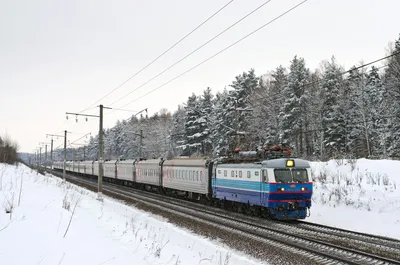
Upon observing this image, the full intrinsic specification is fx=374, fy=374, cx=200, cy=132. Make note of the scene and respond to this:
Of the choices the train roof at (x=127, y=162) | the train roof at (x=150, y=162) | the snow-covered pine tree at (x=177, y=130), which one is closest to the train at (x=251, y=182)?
the train roof at (x=150, y=162)

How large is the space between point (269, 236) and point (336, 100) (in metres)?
40.2

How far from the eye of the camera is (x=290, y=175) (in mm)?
17406

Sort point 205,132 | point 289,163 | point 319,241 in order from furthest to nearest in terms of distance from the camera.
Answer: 1. point 205,132
2. point 289,163
3. point 319,241

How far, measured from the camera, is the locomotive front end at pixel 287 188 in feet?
55.5

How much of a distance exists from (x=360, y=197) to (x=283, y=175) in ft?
16.3

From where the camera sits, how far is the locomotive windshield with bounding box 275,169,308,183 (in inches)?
674

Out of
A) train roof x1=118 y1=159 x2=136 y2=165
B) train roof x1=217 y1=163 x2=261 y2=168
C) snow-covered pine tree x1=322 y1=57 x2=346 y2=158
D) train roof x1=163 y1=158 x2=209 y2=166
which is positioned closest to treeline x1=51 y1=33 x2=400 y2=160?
snow-covered pine tree x1=322 y1=57 x2=346 y2=158

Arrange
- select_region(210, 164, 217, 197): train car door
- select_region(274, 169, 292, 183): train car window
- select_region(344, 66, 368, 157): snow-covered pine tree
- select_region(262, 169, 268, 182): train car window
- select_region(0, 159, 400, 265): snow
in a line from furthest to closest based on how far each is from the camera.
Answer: select_region(344, 66, 368, 157): snow-covered pine tree → select_region(210, 164, 217, 197): train car door → select_region(262, 169, 268, 182): train car window → select_region(274, 169, 292, 183): train car window → select_region(0, 159, 400, 265): snow

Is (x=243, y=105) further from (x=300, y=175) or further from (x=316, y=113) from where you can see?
(x=300, y=175)

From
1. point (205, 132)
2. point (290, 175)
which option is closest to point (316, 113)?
point (205, 132)

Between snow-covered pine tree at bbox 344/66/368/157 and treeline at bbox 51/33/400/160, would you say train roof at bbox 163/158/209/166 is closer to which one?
treeline at bbox 51/33/400/160

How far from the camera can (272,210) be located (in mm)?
17297

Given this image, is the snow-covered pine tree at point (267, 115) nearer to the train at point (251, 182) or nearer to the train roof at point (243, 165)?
the train at point (251, 182)

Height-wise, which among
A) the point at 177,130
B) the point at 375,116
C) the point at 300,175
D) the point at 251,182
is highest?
the point at 177,130
